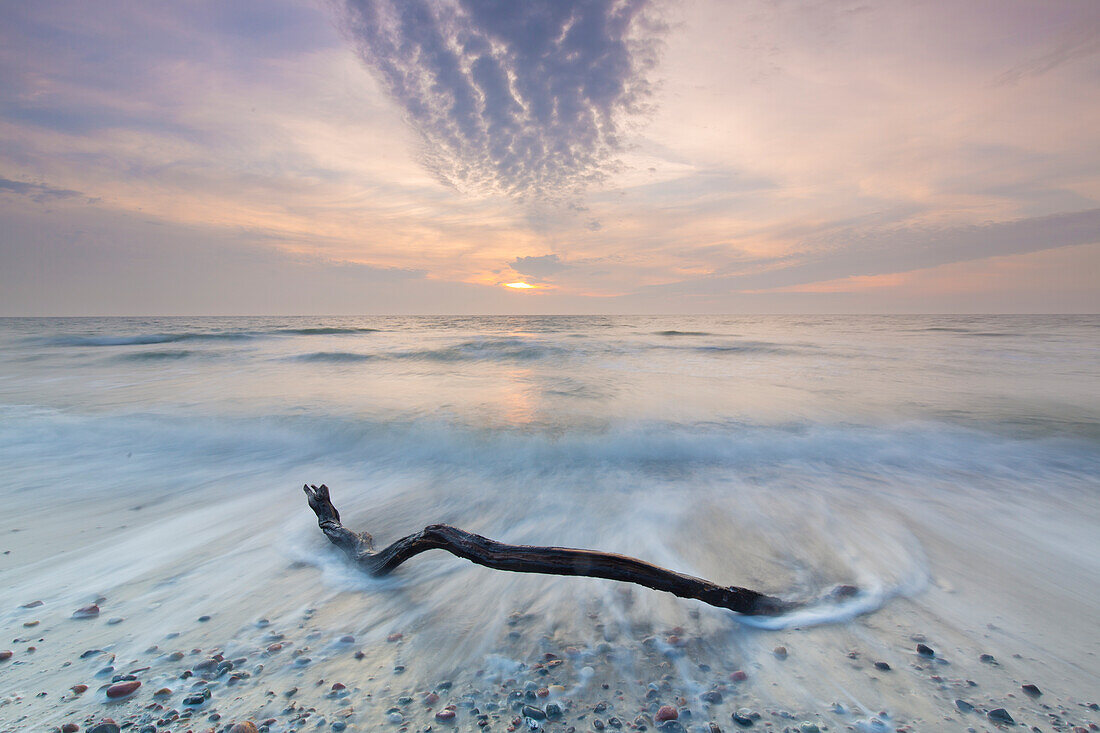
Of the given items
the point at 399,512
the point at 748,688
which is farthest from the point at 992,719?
the point at 399,512

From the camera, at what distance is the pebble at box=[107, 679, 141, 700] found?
181cm

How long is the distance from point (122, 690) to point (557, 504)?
3.06 m

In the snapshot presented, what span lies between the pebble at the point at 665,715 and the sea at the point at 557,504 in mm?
494

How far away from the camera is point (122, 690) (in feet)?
5.99

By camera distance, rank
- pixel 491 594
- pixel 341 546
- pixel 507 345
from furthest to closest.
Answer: pixel 507 345 < pixel 341 546 < pixel 491 594

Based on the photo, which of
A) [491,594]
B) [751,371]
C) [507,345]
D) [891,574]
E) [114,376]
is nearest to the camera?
[491,594]

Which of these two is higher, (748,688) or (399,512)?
(748,688)

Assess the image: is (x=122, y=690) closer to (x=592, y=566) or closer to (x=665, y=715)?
(x=592, y=566)

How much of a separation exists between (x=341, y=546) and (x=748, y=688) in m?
2.68

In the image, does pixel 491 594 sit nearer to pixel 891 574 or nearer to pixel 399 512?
pixel 399 512

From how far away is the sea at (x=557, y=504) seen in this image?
247 centimetres

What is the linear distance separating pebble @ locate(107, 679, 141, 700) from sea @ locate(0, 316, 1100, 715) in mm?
360

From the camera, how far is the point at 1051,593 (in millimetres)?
2713

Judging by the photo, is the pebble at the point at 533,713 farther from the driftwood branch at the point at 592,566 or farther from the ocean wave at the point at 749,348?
the ocean wave at the point at 749,348
